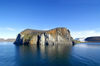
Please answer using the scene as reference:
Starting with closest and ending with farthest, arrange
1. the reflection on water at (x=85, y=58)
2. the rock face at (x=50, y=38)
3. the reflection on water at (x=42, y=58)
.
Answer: the reflection on water at (x=85, y=58) → the reflection on water at (x=42, y=58) → the rock face at (x=50, y=38)

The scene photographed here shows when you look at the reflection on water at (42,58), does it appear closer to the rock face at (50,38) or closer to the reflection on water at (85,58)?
the reflection on water at (85,58)

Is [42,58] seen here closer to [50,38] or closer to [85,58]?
[85,58]

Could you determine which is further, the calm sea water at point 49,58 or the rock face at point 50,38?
the rock face at point 50,38

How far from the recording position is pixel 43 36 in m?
185

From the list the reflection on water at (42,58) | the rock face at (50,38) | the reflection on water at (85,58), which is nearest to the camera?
the reflection on water at (85,58)

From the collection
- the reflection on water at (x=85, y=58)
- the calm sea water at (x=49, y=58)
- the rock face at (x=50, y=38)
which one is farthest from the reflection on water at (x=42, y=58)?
the rock face at (x=50, y=38)

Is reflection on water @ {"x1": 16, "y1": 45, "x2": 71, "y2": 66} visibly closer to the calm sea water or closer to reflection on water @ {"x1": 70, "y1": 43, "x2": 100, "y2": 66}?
the calm sea water

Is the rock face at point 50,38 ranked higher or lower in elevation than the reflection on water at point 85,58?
higher

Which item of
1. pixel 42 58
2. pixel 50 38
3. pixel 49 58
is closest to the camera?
pixel 49 58

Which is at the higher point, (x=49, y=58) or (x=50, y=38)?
(x=50, y=38)

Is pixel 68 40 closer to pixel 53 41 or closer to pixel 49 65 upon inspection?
pixel 53 41

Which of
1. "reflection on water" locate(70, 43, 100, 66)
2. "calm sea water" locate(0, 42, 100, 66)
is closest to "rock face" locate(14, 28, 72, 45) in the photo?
"calm sea water" locate(0, 42, 100, 66)

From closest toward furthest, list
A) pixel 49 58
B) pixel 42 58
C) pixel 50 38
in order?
pixel 49 58
pixel 42 58
pixel 50 38

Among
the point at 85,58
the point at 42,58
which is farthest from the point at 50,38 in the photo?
the point at 85,58
